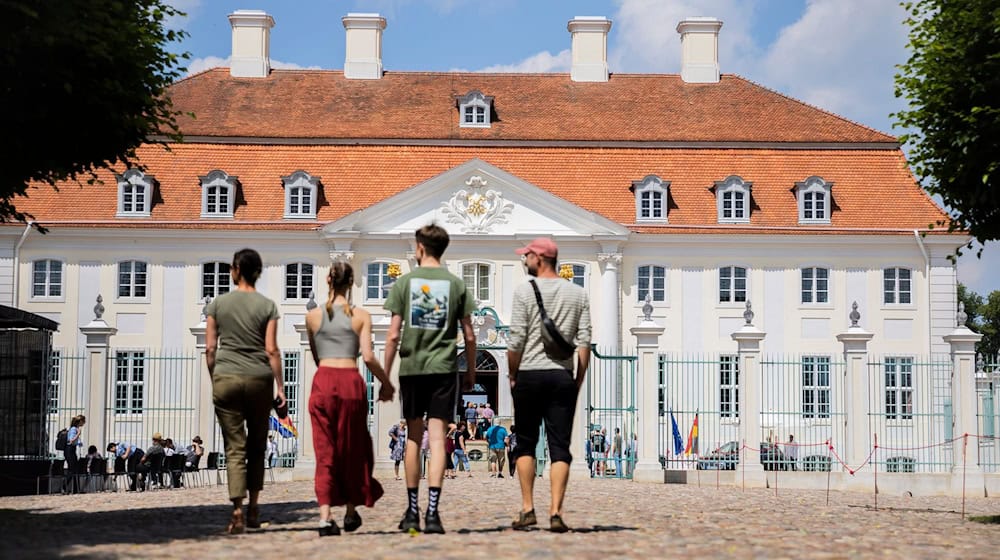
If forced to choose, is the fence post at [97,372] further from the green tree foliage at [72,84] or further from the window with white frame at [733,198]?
the window with white frame at [733,198]

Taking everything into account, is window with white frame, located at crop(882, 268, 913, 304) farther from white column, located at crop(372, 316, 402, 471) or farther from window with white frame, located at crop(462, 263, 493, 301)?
white column, located at crop(372, 316, 402, 471)

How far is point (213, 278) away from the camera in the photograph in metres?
44.2

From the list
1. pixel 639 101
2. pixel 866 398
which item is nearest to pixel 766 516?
pixel 866 398

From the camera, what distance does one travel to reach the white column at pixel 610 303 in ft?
143

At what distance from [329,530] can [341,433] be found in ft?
2.11

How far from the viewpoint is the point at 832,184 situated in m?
45.1

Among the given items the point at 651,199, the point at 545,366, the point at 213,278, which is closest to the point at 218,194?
the point at 213,278

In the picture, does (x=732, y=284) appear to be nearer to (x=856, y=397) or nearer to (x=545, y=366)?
(x=856, y=397)

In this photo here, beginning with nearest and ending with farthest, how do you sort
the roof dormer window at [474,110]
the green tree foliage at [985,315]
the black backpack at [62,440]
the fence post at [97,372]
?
the fence post at [97,372], the black backpack at [62,440], the roof dormer window at [474,110], the green tree foliage at [985,315]

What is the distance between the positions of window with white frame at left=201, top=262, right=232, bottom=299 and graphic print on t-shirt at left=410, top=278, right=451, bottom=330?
34671mm

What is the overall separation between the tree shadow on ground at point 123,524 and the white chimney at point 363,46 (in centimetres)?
3686

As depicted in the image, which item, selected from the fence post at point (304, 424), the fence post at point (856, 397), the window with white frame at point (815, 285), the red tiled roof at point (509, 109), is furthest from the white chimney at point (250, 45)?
the fence post at point (856, 397)

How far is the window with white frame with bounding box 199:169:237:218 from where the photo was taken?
44.6 meters

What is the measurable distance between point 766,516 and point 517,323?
369 centimetres
